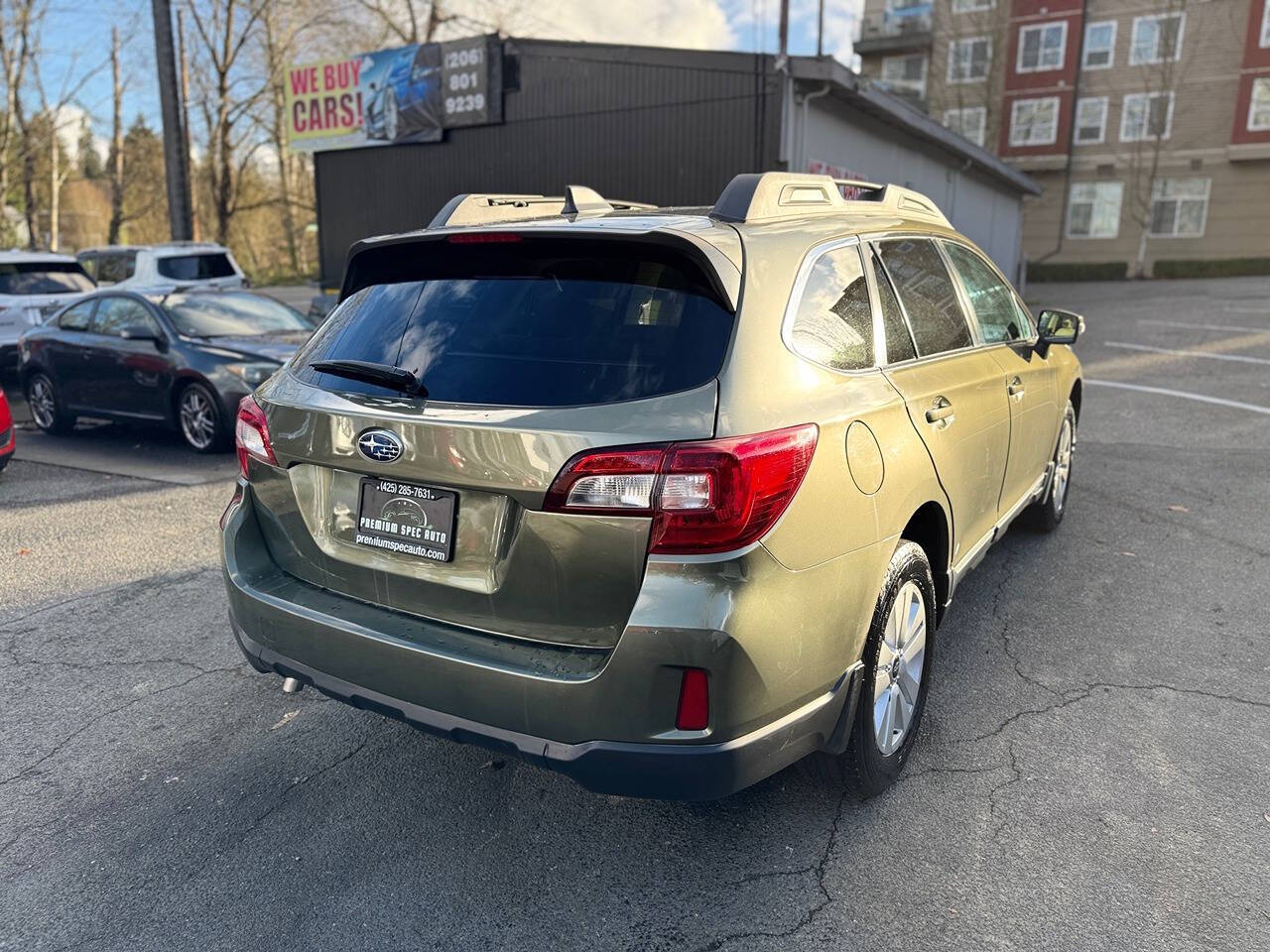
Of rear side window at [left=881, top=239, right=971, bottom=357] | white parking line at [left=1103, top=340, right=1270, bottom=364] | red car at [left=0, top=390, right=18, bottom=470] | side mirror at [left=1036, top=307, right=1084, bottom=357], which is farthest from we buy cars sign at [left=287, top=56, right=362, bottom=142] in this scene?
rear side window at [left=881, top=239, right=971, bottom=357]

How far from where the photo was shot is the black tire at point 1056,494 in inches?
204

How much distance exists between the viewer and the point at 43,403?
30.7 feet

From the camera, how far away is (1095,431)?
26.8ft

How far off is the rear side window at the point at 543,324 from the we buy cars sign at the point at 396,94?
16700mm

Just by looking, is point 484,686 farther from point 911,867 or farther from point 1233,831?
point 1233,831

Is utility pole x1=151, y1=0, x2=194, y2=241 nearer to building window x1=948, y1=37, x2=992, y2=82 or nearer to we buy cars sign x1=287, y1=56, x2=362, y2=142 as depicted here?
we buy cars sign x1=287, y1=56, x2=362, y2=142

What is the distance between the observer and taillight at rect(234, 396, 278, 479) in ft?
9.02

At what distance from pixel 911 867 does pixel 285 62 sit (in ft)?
132

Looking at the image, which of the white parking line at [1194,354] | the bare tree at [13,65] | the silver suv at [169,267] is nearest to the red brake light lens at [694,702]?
the white parking line at [1194,354]

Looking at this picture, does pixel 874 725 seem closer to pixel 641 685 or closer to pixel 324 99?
pixel 641 685

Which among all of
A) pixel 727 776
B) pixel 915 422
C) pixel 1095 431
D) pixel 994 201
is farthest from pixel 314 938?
pixel 994 201

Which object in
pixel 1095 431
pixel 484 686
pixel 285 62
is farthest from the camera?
pixel 285 62

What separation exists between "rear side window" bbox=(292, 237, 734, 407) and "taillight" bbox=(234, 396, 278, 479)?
196mm

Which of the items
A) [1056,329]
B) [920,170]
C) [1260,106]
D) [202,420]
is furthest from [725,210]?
[1260,106]
